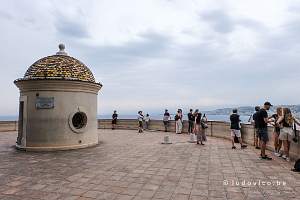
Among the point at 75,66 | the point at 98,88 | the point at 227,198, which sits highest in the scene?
the point at 75,66

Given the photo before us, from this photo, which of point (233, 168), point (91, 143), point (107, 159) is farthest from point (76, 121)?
point (233, 168)

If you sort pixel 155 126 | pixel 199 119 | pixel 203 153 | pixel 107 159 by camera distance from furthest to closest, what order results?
pixel 155 126 → pixel 199 119 → pixel 203 153 → pixel 107 159

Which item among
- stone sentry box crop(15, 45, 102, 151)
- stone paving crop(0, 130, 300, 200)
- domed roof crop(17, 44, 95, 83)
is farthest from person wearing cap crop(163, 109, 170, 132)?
stone paving crop(0, 130, 300, 200)

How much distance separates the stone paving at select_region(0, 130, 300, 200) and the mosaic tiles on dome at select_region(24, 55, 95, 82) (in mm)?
4040

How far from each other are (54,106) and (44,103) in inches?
19.1

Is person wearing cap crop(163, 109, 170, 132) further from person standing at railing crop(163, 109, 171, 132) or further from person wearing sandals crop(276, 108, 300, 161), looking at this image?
person wearing sandals crop(276, 108, 300, 161)

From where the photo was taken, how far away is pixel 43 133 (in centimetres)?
1259

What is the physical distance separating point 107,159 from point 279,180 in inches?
235

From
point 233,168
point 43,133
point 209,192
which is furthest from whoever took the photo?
point 43,133

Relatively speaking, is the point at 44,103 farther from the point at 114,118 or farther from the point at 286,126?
the point at 114,118

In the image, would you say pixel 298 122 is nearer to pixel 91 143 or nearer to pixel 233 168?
pixel 233 168

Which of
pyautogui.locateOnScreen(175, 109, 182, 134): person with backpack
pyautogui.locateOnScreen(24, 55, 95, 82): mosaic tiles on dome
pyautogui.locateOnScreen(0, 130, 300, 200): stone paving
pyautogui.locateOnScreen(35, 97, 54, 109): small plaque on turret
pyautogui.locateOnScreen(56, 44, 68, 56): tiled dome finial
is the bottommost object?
pyautogui.locateOnScreen(0, 130, 300, 200): stone paving

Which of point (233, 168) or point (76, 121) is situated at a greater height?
point (76, 121)

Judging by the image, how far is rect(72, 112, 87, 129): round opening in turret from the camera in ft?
45.4
